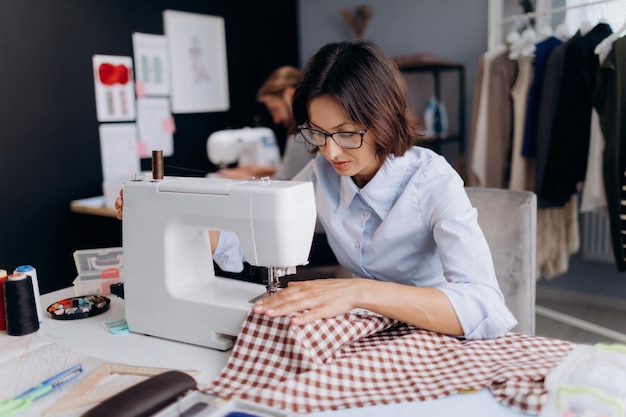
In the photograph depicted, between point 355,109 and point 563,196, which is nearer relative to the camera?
point 355,109

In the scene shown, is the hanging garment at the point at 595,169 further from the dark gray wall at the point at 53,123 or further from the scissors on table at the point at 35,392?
the scissors on table at the point at 35,392

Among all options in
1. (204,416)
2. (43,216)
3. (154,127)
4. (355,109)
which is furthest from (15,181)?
(204,416)

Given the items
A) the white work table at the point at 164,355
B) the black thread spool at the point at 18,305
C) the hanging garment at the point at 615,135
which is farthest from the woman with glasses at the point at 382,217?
the hanging garment at the point at 615,135

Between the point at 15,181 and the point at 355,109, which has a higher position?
the point at 355,109

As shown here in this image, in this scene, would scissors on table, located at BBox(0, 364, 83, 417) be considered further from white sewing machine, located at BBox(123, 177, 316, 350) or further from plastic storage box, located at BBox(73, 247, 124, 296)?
plastic storage box, located at BBox(73, 247, 124, 296)

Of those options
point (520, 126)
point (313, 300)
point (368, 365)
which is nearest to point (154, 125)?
point (520, 126)

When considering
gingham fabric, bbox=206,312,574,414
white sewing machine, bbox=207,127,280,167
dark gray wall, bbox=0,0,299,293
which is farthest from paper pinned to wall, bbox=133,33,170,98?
gingham fabric, bbox=206,312,574,414

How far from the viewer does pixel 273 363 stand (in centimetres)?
98

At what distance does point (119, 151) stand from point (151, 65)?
0.54 meters

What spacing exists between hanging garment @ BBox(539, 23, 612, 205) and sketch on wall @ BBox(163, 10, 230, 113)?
6.63 feet

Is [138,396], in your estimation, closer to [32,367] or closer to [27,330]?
[32,367]

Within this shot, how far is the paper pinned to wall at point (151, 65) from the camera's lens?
3047 mm

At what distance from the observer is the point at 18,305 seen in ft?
3.89

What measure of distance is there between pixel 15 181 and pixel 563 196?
2.54 meters
